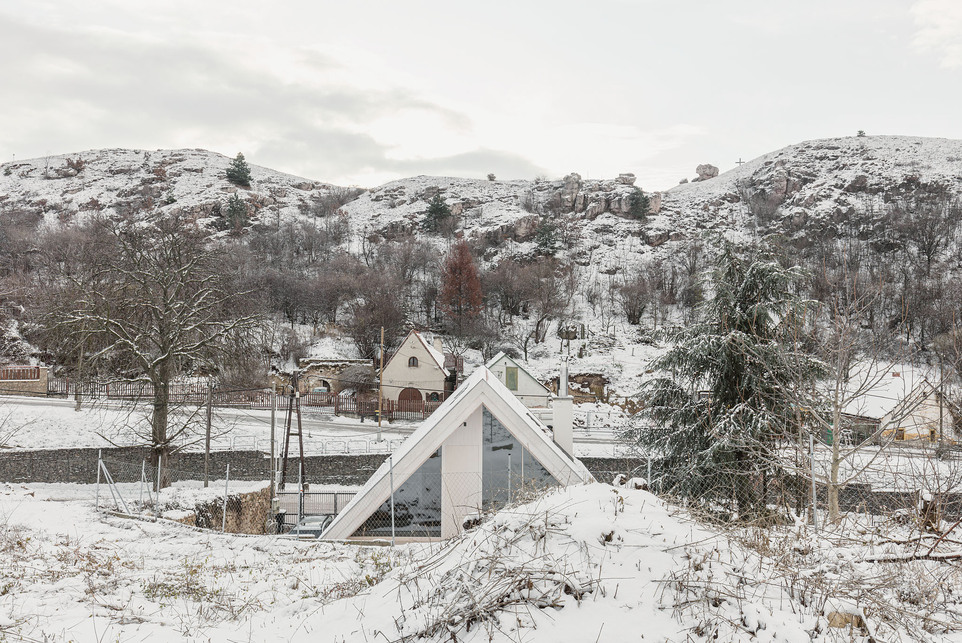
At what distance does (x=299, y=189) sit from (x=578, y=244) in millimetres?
69621

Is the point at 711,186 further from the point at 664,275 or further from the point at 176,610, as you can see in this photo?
the point at 176,610

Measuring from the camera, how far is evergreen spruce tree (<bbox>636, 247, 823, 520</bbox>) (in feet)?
37.5

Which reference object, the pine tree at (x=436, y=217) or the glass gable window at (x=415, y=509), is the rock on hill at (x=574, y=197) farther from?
the glass gable window at (x=415, y=509)

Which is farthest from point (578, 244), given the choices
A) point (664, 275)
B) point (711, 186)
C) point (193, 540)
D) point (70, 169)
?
point (70, 169)

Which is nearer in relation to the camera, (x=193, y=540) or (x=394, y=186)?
(x=193, y=540)

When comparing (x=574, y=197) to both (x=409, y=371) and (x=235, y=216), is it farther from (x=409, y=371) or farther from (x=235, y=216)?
(x=409, y=371)

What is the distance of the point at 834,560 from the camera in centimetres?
404

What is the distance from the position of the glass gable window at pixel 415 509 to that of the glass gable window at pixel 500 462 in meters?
0.95

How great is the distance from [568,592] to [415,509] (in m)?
6.98

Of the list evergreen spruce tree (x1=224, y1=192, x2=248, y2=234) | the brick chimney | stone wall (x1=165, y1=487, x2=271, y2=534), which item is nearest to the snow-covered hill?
evergreen spruce tree (x1=224, y1=192, x2=248, y2=234)

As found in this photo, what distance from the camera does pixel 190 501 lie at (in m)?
12.8

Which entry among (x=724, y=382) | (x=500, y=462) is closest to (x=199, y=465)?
(x=500, y=462)

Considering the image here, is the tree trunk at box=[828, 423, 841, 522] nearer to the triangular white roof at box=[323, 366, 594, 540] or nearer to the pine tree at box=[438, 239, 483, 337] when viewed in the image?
the triangular white roof at box=[323, 366, 594, 540]

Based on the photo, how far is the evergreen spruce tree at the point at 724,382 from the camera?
11430mm
